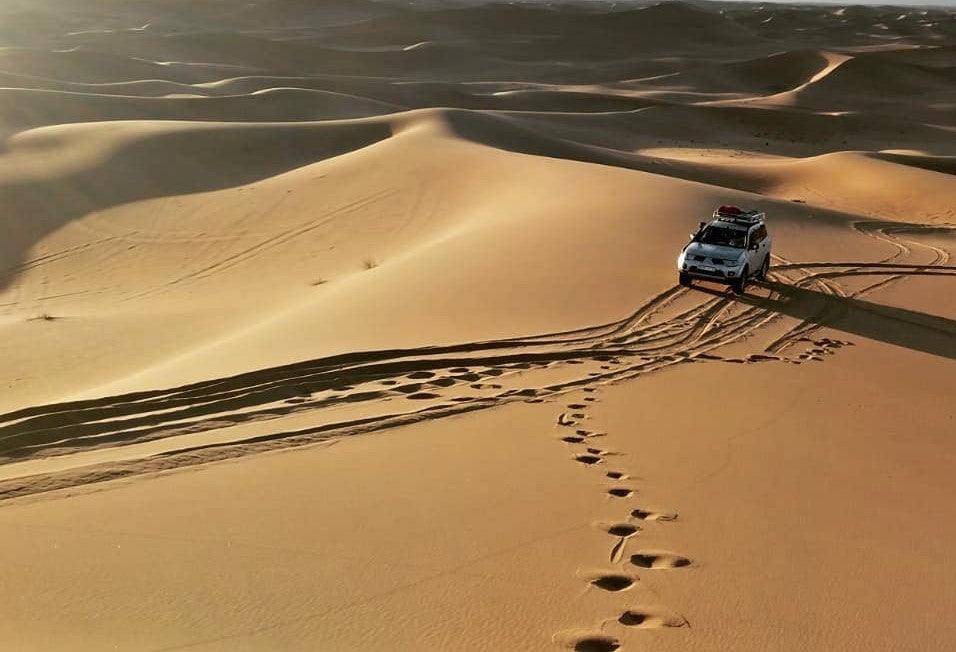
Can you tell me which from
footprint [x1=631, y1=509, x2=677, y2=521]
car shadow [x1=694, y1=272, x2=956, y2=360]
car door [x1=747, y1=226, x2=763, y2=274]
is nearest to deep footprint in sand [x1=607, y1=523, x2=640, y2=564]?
footprint [x1=631, y1=509, x2=677, y2=521]

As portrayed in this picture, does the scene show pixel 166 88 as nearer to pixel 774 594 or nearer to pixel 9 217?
pixel 9 217

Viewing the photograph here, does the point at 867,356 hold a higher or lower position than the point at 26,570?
lower

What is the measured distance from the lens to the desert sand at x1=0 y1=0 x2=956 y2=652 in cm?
488

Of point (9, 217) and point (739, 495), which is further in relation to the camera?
point (9, 217)

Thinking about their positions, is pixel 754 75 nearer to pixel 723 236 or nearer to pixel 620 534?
pixel 723 236

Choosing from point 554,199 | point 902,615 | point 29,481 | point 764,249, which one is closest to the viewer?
point 902,615

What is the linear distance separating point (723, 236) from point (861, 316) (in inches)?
83.8

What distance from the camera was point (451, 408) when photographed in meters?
8.00

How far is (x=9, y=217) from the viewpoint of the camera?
20328 millimetres

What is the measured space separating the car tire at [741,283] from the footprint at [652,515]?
7001 mm

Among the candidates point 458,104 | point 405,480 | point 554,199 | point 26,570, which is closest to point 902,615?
point 405,480

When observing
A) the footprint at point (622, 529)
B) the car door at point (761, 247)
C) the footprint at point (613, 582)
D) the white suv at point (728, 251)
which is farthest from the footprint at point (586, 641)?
the car door at point (761, 247)

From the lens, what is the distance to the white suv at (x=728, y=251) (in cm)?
1243

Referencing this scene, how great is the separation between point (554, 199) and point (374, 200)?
13.2 ft
